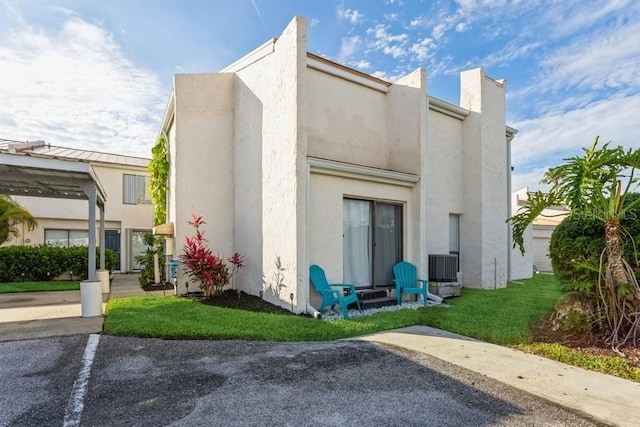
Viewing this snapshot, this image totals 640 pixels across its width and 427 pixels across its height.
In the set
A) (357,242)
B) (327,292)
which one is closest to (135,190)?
(357,242)

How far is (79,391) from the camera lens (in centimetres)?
395

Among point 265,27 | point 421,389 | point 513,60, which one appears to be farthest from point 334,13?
point 421,389

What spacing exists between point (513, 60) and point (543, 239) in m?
12.8

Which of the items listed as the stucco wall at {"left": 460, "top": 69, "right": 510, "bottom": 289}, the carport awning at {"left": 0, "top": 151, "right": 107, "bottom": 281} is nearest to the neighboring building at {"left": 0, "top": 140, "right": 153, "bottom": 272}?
the carport awning at {"left": 0, "top": 151, "right": 107, "bottom": 281}

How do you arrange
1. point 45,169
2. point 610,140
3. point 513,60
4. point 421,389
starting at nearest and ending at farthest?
point 421,389, point 610,140, point 45,169, point 513,60

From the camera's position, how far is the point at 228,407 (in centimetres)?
355

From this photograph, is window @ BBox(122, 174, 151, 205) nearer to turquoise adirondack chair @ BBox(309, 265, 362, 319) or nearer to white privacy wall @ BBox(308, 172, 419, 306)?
white privacy wall @ BBox(308, 172, 419, 306)

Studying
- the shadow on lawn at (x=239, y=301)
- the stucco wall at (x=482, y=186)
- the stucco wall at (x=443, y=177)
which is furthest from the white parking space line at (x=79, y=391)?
the stucco wall at (x=482, y=186)

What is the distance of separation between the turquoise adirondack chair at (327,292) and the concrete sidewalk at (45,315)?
414 centimetres

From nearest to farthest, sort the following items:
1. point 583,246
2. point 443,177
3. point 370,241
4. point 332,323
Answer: point 583,246, point 332,323, point 370,241, point 443,177

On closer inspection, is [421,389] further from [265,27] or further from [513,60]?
[513,60]

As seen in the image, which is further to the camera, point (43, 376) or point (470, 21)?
point (470, 21)

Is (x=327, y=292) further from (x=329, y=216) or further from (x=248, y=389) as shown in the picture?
(x=248, y=389)

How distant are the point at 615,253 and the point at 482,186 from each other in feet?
21.5
